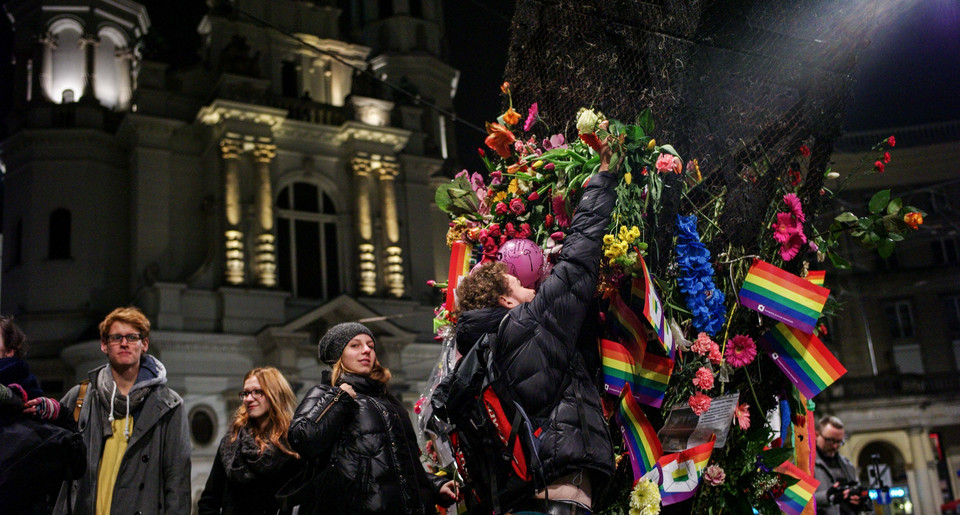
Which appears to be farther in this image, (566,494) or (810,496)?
(810,496)

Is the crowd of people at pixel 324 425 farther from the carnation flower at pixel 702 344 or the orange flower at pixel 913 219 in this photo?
the orange flower at pixel 913 219

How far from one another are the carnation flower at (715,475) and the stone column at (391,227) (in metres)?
21.3

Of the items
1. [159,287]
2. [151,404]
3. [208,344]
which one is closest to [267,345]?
[208,344]

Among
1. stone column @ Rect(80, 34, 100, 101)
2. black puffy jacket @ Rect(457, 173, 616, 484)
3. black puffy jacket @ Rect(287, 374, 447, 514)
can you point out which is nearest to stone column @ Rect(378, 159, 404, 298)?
stone column @ Rect(80, 34, 100, 101)

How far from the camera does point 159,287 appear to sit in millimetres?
22125

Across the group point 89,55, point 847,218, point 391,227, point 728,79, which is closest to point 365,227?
point 391,227

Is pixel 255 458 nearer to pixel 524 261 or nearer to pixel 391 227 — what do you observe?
pixel 524 261

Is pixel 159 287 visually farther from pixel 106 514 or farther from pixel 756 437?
pixel 756 437

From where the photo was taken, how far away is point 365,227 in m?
25.4

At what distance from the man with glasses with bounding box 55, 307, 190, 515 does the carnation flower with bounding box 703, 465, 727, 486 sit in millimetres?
2661

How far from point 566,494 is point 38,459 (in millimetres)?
2383

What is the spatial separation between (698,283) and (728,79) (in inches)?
48.9

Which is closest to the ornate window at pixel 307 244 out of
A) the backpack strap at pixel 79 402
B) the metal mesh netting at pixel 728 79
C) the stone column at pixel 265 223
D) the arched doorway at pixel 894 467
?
the stone column at pixel 265 223

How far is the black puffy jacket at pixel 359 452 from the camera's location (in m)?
4.31
